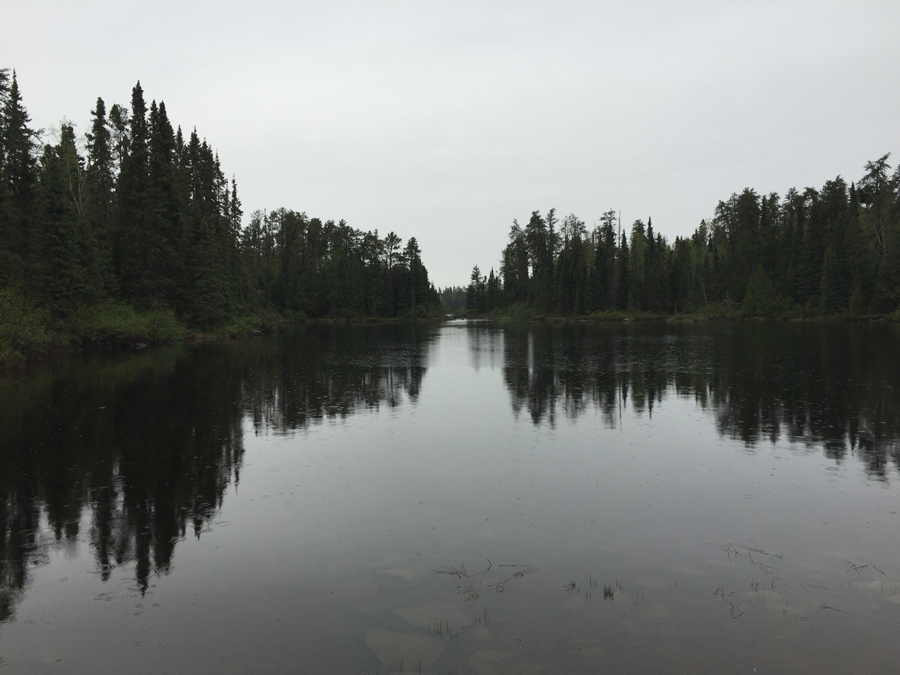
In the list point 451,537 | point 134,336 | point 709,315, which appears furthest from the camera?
point 709,315

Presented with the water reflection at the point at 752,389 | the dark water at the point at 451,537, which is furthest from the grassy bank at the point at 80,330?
the water reflection at the point at 752,389

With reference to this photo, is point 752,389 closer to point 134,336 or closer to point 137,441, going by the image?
point 137,441

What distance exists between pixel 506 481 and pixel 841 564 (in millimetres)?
5685

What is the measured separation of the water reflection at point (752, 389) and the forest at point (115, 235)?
93.7 feet

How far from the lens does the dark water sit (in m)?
5.94

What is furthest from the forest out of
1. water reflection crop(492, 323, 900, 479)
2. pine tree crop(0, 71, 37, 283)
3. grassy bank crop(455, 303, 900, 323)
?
grassy bank crop(455, 303, 900, 323)

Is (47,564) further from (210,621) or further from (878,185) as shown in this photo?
(878,185)

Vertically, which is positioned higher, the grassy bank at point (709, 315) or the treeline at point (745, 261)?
the treeline at point (745, 261)

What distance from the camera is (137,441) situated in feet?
48.7

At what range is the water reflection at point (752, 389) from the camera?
15.4 m

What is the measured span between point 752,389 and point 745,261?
9527cm

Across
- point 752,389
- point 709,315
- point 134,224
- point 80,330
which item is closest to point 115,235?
point 134,224

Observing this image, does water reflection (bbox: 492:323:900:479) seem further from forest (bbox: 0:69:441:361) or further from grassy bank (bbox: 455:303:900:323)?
grassy bank (bbox: 455:303:900:323)

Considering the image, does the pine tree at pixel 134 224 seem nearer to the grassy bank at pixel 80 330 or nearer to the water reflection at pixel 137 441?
the grassy bank at pixel 80 330
